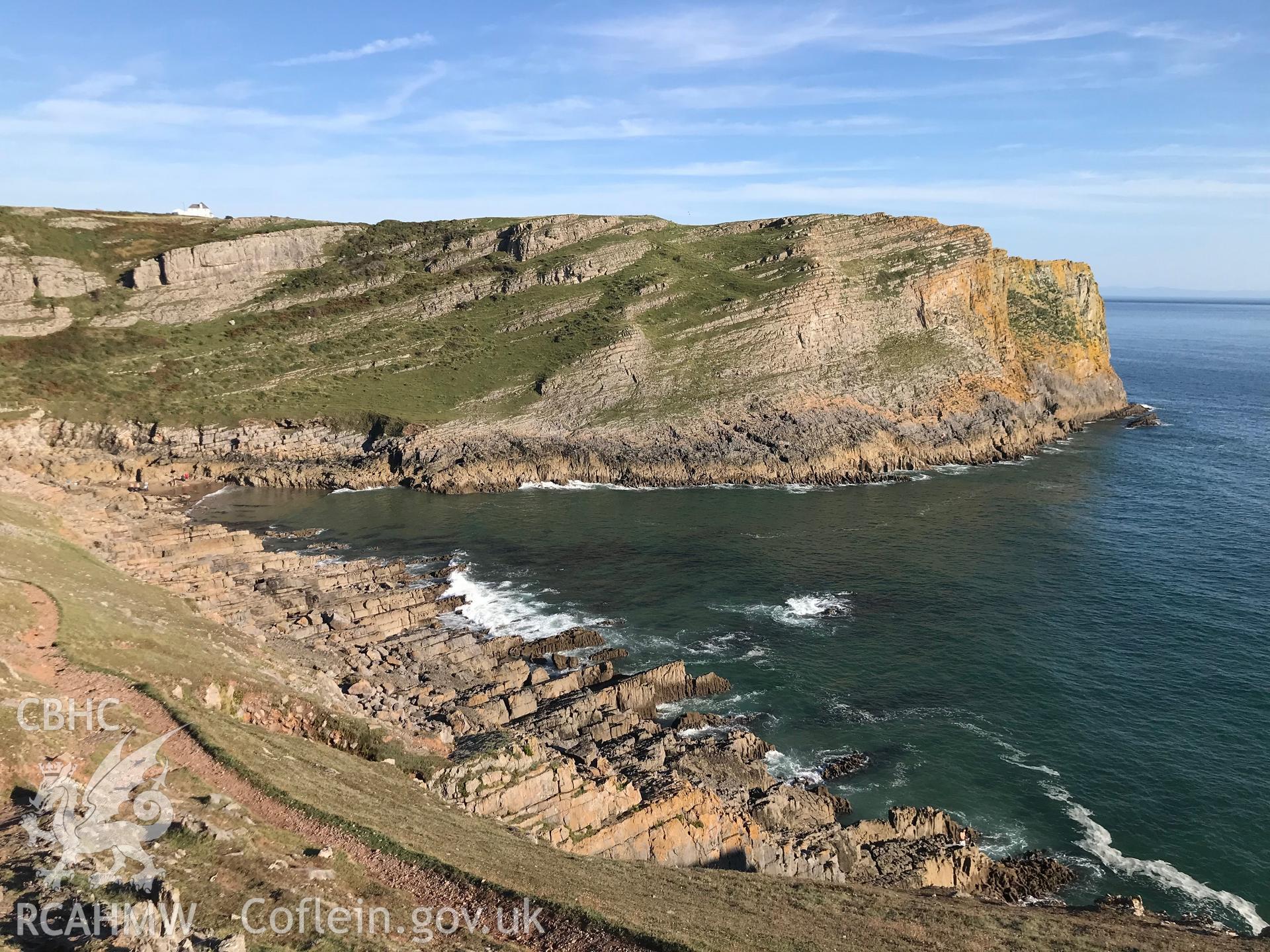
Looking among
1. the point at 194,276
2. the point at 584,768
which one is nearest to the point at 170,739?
the point at 584,768

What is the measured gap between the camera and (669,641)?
55875 millimetres

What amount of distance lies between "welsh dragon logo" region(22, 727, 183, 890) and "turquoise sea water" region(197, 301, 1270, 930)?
98.2 ft

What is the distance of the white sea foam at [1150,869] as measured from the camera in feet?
106

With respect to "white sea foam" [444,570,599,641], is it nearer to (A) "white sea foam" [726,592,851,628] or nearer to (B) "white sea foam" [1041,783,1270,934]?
(A) "white sea foam" [726,592,851,628]

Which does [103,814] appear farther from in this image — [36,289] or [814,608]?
[36,289]

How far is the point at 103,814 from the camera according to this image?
21094 mm

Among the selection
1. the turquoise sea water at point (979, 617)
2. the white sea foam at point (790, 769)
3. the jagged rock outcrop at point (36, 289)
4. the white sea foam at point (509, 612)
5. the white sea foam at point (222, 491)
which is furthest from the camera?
the jagged rock outcrop at point (36, 289)

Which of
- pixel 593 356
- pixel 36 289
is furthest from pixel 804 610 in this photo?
pixel 36 289

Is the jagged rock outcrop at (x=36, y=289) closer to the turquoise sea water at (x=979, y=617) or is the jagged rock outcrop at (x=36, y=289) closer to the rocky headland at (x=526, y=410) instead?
the rocky headland at (x=526, y=410)

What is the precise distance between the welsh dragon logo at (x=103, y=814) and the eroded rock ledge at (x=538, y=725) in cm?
932

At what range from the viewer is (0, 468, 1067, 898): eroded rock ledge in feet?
108

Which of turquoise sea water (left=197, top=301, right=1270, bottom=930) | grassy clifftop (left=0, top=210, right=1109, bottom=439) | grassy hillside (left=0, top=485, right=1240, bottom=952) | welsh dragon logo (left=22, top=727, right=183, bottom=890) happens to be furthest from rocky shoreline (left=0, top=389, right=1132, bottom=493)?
welsh dragon logo (left=22, top=727, right=183, bottom=890)

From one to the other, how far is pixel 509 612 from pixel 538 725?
61.0 feet

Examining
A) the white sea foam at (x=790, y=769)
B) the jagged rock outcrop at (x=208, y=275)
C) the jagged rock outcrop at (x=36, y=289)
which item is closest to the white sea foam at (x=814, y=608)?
the white sea foam at (x=790, y=769)
